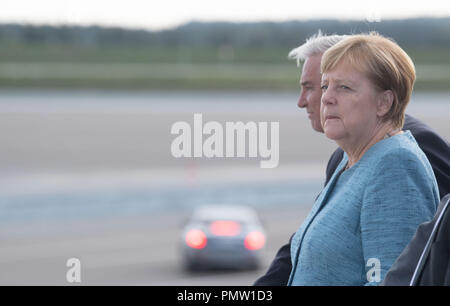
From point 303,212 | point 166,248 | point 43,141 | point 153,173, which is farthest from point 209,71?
point 166,248

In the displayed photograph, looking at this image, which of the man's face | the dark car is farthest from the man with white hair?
the dark car

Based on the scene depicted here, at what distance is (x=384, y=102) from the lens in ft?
6.91

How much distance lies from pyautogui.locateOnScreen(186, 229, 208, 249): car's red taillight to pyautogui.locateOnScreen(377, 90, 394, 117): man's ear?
9.95 m

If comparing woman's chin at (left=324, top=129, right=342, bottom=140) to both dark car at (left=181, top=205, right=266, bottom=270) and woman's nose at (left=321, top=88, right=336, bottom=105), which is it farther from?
dark car at (left=181, top=205, right=266, bottom=270)

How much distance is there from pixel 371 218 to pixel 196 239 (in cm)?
1016

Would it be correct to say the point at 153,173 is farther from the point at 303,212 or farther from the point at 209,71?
the point at 209,71

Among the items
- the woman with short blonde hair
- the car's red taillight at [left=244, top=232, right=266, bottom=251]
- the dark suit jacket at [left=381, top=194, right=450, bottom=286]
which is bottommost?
the dark suit jacket at [left=381, top=194, right=450, bottom=286]

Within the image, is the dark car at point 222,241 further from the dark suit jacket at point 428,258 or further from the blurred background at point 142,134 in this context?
the dark suit jacket at point 428,258

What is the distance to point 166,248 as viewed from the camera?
14.2m

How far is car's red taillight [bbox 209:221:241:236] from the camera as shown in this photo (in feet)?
39.7

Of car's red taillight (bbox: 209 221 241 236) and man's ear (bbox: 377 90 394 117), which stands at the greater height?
car's red taillight (bbox: 209 221 241 236)

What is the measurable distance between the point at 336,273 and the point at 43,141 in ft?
73.7

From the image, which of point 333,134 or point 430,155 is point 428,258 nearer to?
point 333,134
